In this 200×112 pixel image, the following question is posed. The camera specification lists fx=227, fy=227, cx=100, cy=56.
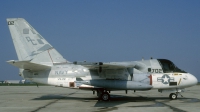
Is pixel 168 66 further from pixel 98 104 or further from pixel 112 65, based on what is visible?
pixel 98 104

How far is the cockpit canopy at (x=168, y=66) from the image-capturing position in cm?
1645

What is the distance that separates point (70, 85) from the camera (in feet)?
55.5

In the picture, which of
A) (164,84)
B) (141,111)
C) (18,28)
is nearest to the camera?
(141,111)

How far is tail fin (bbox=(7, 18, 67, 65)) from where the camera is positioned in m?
17.1

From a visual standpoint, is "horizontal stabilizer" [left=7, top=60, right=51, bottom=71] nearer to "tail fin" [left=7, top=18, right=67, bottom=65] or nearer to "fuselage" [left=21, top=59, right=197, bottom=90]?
"fuselage" [left=21, top=59, right=197, bottom=90]

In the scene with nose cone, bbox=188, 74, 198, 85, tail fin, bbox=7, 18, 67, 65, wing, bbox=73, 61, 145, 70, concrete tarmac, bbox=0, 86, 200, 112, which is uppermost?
tail fin, bbox=7, 18, 67, 65

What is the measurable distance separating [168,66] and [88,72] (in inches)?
232

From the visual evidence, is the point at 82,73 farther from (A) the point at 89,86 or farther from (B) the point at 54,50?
(B) the point at 54,50

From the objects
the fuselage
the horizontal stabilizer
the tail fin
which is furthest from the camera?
the tail fin

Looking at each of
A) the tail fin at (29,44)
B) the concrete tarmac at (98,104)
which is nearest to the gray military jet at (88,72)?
the tail fin at (29,44)

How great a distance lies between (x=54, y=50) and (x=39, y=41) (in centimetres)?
134

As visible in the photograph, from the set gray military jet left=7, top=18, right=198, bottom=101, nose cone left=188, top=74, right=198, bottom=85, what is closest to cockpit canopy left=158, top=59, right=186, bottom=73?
gray military jet left=7, top=18, right=198, bottom=101

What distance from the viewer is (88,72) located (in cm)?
1695

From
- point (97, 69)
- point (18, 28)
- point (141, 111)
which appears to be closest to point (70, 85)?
point (97, 69)
